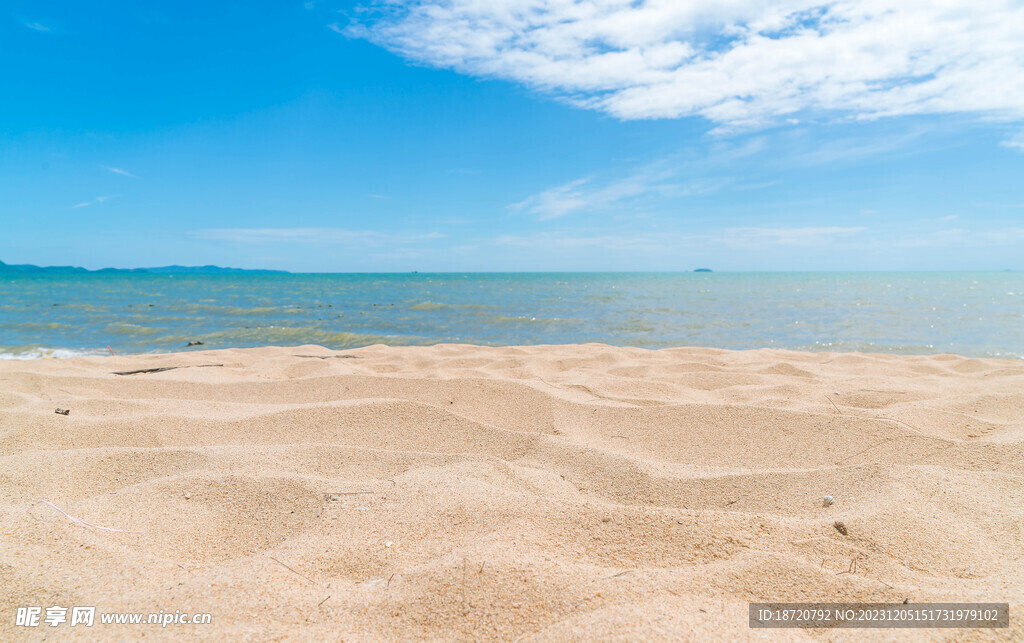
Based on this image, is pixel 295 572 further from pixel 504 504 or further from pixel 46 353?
pixel 46 353

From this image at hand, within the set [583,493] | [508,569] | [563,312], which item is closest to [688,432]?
[583,493]

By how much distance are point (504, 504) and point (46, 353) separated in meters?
8.99

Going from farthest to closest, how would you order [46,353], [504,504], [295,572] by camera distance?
1. [46,353]
2. [504,504]
3. [295,572]

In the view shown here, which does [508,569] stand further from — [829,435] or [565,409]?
[829,435]

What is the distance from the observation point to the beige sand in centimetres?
133

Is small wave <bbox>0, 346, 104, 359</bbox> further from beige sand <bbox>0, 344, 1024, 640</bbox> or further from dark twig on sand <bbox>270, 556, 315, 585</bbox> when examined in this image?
dark twig on sand <bbox>270, 556, 315, 585</bbox>

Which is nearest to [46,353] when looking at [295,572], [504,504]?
[295,572]

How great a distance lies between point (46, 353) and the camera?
24.9 feet

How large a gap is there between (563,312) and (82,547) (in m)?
14.5

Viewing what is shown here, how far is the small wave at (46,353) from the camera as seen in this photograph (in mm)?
7301

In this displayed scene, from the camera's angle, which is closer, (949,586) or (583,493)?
(949,586)

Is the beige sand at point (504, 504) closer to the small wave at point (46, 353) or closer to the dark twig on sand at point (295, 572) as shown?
the dark twig on sand at point (295, 572)

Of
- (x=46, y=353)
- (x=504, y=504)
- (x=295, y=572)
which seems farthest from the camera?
(x=46, y=353)

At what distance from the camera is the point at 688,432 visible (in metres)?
2.93
